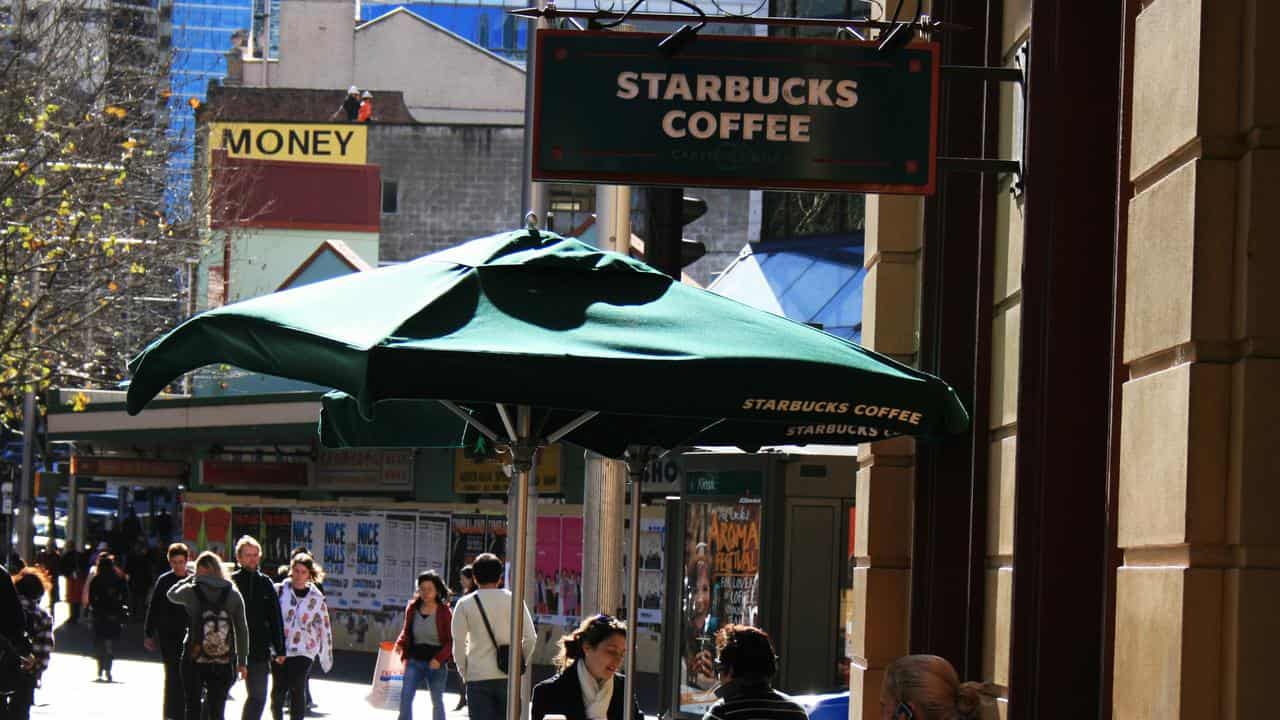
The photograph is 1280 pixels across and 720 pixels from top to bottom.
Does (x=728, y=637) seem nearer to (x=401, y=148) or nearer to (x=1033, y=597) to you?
(x=1033, y=597)

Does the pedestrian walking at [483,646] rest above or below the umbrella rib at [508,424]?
below

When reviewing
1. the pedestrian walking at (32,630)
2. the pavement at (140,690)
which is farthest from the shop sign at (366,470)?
the pedestrian walking at (32,630)

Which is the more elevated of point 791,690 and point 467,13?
point 467,13

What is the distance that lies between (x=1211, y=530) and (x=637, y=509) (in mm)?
3587

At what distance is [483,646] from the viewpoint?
12.1m

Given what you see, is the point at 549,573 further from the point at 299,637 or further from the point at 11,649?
the point at 11,649

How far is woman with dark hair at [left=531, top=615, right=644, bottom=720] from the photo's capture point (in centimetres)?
805

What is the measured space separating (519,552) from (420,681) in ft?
27.2

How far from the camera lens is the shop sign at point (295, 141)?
5341 cm

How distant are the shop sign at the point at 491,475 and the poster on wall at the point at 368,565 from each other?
1.50m

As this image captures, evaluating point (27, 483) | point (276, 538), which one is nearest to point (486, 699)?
point (276, 538)

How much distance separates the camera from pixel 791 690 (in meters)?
15.3

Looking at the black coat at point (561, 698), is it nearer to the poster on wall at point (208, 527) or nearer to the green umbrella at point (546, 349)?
the green umbrella at point (546, 349)

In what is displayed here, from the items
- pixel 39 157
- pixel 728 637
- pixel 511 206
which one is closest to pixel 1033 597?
pixel 728 637
